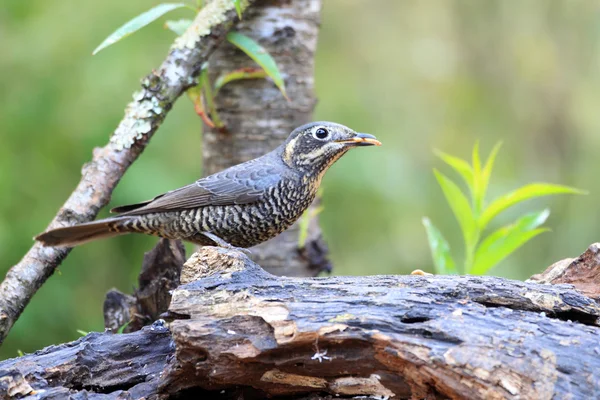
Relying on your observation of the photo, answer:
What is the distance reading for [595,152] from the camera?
7.98 m

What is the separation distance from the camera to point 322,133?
Result: 379cm

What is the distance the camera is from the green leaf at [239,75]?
4.45 m

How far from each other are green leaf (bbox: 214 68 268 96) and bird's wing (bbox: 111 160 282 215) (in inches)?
35.2

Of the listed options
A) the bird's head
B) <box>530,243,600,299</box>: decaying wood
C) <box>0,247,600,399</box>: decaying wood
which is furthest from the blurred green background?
<box>530,243,600,299</box>: decaying wood

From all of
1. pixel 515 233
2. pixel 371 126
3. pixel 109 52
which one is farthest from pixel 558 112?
pixel 109 52

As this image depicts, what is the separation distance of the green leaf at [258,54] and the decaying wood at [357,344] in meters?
1.76

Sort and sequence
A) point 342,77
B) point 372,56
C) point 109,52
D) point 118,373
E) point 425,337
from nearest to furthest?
point 425,337 < point 118,373 < point 109,52 < point 342,77 < point 372,56

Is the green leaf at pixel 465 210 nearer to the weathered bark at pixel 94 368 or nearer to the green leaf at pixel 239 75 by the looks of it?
the green leaf at pixel 239 75

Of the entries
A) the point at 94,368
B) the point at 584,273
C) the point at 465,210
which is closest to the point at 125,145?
the point at 94,368

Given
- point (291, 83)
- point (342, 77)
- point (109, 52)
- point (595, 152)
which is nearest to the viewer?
point (291, 83)

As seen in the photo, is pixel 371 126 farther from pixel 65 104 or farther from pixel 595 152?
pixel 65 104

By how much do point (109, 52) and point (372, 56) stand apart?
3900 mm

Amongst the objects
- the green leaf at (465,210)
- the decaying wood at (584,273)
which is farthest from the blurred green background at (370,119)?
the decaying wood at (584,273)

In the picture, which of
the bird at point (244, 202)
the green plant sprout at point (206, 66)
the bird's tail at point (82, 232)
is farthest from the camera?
the green plant sprout at point (206, 66)
